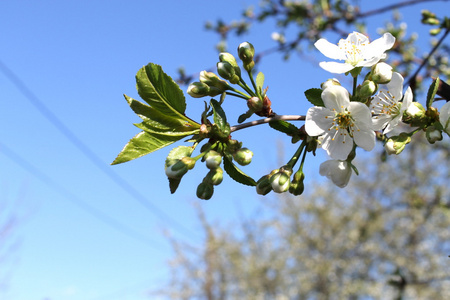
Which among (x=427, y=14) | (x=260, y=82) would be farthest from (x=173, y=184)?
(x=427, y=14)

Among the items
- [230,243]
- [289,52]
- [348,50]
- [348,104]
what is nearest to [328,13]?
[289,52]

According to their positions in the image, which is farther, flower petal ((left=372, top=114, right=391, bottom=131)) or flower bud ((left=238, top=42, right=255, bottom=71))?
flower bud ((left=238, top=42, right=255, bottom=71))

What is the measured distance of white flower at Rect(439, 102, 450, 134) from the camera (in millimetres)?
729

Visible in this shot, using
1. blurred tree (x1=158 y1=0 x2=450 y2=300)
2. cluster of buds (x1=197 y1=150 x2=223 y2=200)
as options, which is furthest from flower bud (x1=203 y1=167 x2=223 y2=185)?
blurred tree (x1=158 y1=0 x2=450 y2=300)

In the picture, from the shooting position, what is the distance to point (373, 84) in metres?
0.72

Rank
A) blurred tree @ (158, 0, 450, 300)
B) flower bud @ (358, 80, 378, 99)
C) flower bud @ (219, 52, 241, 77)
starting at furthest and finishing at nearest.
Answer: blurred tree @ (158, 0, 450, 300) → flower bud @ (219, 52, 241, 77) → flower bud @ (358, 80, 378, 99)

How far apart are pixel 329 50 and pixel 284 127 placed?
0.24 m

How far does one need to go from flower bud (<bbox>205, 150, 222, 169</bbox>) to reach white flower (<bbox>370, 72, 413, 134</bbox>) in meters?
0.28

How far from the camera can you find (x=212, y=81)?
0.81 metres

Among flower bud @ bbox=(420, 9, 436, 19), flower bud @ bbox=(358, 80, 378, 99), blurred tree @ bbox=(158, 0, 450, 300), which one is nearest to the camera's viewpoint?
flower bud @ bbox=(358, 80, 378, 99)

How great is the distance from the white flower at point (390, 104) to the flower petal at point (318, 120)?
0.26 ft

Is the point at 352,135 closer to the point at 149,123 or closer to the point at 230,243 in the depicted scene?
the point at 149,123

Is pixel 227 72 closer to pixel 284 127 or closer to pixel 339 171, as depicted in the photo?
pixel 284 127

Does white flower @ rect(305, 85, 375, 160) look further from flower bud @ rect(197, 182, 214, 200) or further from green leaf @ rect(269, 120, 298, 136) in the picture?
flower bud @ rect(197, 182, 214, 200)
